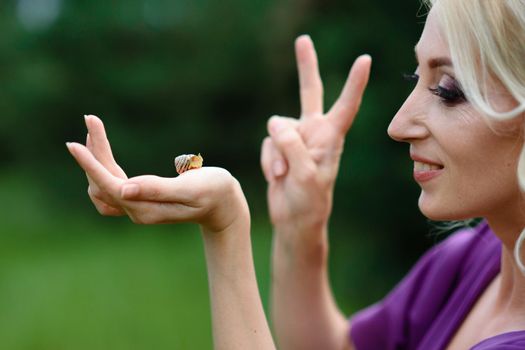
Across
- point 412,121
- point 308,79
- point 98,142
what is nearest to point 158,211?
point 98,142

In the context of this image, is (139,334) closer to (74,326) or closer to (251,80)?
(74,326)

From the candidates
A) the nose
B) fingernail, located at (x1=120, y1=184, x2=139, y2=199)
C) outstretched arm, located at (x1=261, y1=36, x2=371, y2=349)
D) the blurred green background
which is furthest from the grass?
fingernail, located at (x1=120, y1=184, x2=139, y2=199)

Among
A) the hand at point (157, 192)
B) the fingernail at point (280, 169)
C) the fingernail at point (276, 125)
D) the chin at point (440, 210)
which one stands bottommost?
the chin at point (440, 210)

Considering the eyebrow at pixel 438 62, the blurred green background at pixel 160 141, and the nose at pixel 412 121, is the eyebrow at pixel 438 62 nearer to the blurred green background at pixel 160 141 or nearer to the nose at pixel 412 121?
the nose at pixel 412 121

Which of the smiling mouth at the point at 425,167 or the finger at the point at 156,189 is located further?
the smiling mouth at the point at 425,167

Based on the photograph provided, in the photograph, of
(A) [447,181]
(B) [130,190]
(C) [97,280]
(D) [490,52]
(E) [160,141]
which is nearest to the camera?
(B) [130,190]

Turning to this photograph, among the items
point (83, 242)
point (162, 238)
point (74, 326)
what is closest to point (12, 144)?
point (83, 242)

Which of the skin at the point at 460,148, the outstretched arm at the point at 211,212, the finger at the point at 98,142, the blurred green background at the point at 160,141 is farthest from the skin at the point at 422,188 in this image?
the blurred green background at the point at 160,141

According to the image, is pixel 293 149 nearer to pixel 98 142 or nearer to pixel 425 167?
pixel 425 167

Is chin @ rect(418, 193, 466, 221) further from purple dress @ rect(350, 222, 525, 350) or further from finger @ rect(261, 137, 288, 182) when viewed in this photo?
finger @ rect(261, 137, 288, 182)
